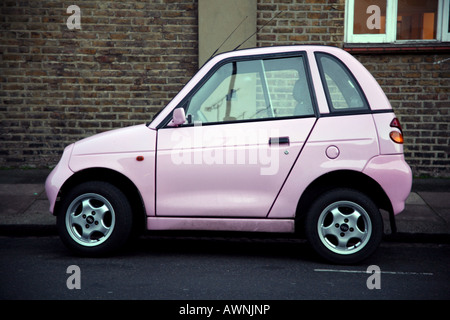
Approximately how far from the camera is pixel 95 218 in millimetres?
5445

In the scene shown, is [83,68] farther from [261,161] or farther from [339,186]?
[339,186]

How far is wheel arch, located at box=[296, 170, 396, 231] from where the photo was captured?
17.5 feet

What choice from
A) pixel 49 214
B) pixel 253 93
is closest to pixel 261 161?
pixel 253 93

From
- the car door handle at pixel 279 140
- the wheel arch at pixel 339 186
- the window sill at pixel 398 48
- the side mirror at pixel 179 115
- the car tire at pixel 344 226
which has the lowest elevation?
the car tire at pixel 344 226

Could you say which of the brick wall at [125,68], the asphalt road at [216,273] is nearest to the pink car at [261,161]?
the asphalt road at [216,273]

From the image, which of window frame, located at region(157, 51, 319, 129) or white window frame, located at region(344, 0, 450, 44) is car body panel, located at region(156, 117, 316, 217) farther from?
white window frame, located at region(344, 0, 450, 44)

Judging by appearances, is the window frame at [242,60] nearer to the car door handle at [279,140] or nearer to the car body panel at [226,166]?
the car body panel at [226,166]

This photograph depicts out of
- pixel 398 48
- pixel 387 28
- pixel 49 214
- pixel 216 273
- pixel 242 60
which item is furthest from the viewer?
pixel 387 28

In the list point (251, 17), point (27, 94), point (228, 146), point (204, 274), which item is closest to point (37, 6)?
point (27, 94)

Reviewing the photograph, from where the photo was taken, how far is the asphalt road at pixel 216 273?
14.9ft

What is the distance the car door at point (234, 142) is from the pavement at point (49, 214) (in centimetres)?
168

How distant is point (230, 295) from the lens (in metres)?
4.49

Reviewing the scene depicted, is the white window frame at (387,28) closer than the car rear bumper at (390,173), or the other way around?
the car rear bumper at (390,173)

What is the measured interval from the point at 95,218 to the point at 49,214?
6.30ft
